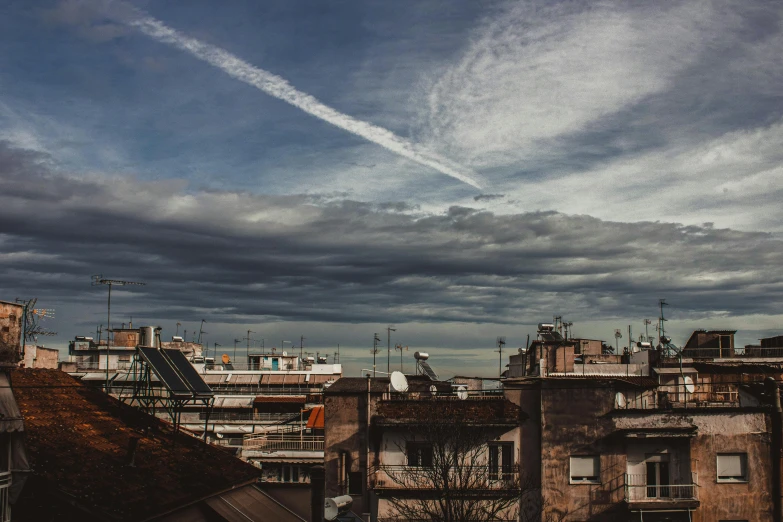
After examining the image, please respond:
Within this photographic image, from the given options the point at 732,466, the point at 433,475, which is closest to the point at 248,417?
the point at 433,475

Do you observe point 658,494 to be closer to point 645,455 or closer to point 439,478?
point 645,455

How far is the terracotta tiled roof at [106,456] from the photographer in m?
17.4

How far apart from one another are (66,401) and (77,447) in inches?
146

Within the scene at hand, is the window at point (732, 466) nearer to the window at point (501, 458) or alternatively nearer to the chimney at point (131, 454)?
the window at point (501, 458)

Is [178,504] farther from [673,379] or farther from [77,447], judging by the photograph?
[673,379]

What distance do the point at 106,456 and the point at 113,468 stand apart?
2.51 ft

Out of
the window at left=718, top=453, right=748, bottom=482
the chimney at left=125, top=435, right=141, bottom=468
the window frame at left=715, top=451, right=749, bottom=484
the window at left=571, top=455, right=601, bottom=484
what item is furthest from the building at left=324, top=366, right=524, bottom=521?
the chimney at left=125, top=435, right=141, bottom=468

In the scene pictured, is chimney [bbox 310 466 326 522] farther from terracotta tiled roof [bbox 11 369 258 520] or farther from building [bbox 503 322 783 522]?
building [bbox 503 322 783 522]

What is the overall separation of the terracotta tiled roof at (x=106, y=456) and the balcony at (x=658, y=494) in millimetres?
20022

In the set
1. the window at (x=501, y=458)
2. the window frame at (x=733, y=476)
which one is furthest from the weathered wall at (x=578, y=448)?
the window frame at (x=733, y=476)

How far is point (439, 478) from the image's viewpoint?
36125 mm

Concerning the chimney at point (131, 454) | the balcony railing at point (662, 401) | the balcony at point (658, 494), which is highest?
the balcony railing at point (662, 401)

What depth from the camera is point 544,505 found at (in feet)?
122

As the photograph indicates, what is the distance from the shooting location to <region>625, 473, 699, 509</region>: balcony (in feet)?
118
